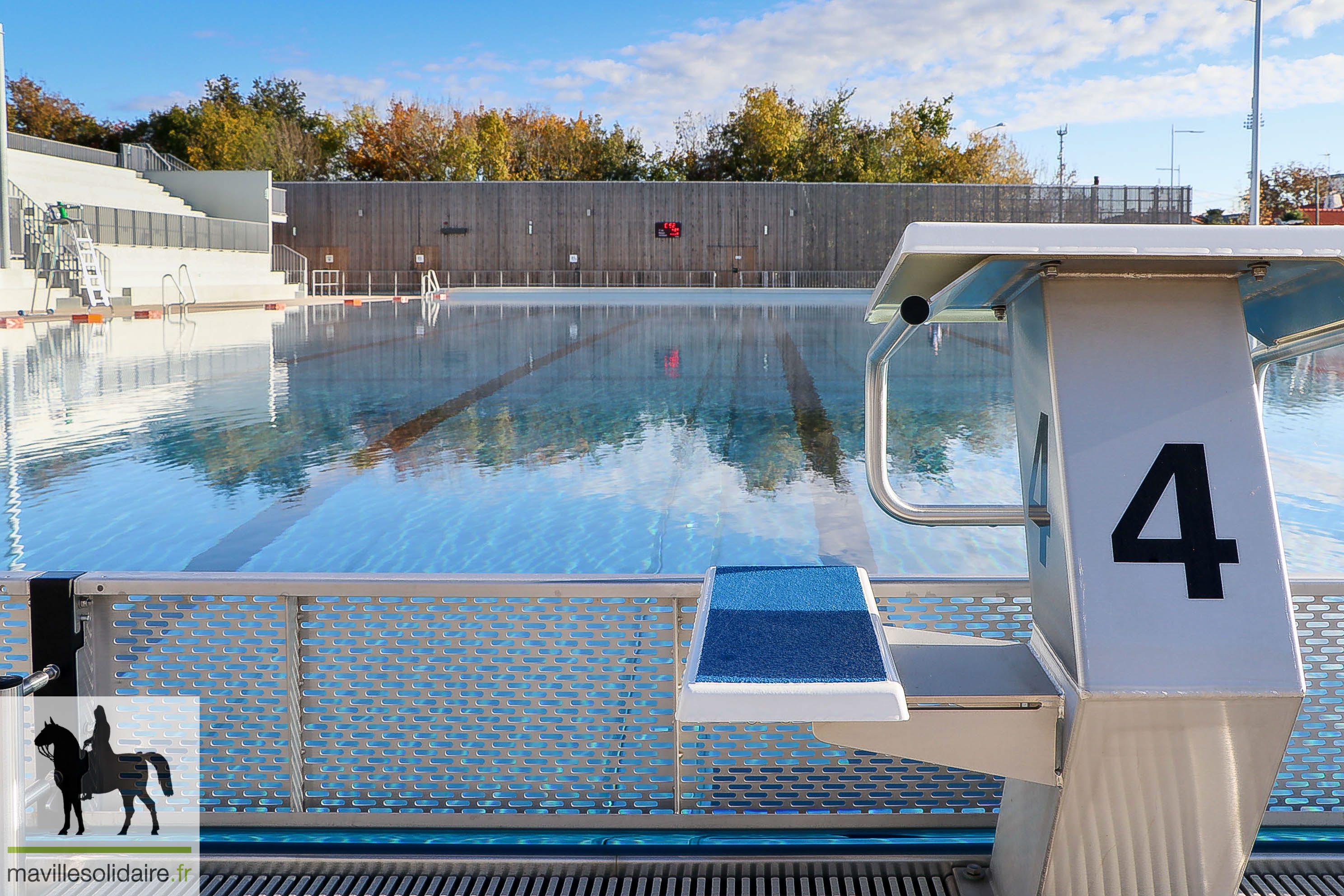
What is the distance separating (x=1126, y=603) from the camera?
142 centimetres

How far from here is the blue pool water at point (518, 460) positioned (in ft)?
15.5

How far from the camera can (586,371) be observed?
1169 cm

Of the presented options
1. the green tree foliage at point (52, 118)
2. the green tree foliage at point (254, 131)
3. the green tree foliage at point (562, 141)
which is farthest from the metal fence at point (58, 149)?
the green tree foliage at point (52, 118)

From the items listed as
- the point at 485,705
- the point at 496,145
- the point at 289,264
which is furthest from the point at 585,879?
the point at 496,145

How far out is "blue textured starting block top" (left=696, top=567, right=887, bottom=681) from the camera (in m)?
1.32

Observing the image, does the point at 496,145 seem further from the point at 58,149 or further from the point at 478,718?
the point at 478,718

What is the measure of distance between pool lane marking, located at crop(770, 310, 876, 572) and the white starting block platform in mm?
2396

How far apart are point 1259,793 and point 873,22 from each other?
5735 centimetres

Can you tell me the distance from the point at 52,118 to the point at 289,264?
71.2ft

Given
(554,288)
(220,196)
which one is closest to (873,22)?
(554,288)

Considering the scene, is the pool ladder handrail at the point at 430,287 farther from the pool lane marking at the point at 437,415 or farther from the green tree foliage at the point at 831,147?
the pool lane marking at the point at 437,415

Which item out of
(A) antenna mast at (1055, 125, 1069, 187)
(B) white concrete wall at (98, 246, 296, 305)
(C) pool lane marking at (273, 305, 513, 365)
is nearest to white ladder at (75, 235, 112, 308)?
(B) white concrete wall at (98, 246, 296, 305)

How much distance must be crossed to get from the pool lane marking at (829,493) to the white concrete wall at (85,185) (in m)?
20.2

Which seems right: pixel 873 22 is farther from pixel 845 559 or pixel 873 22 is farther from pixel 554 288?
pixel 845 559
